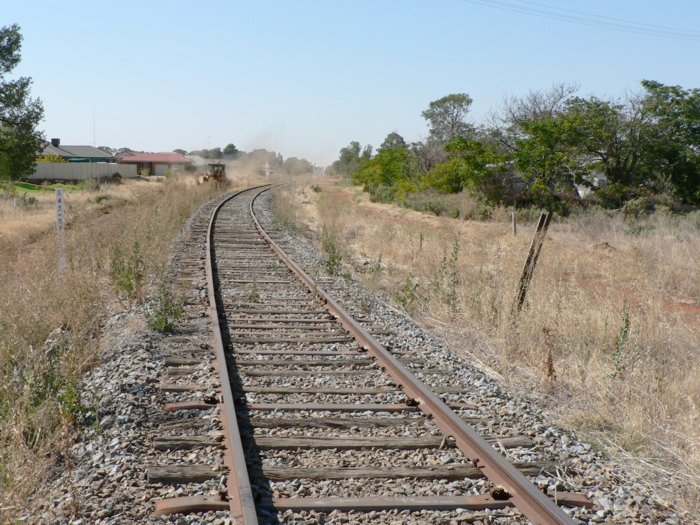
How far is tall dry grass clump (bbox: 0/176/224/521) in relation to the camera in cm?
492

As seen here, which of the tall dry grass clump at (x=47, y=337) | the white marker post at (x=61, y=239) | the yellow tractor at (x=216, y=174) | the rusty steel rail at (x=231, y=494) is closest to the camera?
the rusty steel rail at (x=231, y=494)

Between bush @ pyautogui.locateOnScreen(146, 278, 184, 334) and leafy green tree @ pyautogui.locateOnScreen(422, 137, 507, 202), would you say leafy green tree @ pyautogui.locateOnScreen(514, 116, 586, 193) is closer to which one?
leafy green tree @ pyautogui.locateOnScreen(422, 137, 507, 202)

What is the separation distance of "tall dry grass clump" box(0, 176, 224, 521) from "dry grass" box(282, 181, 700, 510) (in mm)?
3832

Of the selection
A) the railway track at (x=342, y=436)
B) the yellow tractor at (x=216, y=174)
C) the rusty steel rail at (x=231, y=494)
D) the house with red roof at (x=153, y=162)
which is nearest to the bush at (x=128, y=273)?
the railway track at (x=342, y=436)

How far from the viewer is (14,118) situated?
43312 millimetres

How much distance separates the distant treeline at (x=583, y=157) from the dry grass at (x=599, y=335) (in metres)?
17.6

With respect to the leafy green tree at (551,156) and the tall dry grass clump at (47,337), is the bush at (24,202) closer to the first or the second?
the leafy green tree at (551,156)

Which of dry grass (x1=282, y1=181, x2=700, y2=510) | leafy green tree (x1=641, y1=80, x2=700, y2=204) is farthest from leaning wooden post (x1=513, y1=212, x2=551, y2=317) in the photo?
leafy green tree (x1=641, y1=80, x2=700, y2=204)

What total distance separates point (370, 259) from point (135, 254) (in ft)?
23.6

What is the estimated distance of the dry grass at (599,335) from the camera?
5.70m

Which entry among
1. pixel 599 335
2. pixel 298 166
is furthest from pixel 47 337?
pixel 298 166

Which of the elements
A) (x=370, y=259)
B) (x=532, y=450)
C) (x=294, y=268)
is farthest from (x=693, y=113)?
(x=532, y=450)

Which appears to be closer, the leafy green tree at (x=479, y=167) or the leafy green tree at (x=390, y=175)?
the leafy green tree at (x=479, y=167)

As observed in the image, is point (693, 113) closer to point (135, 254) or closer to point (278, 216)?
point (278, 216)
